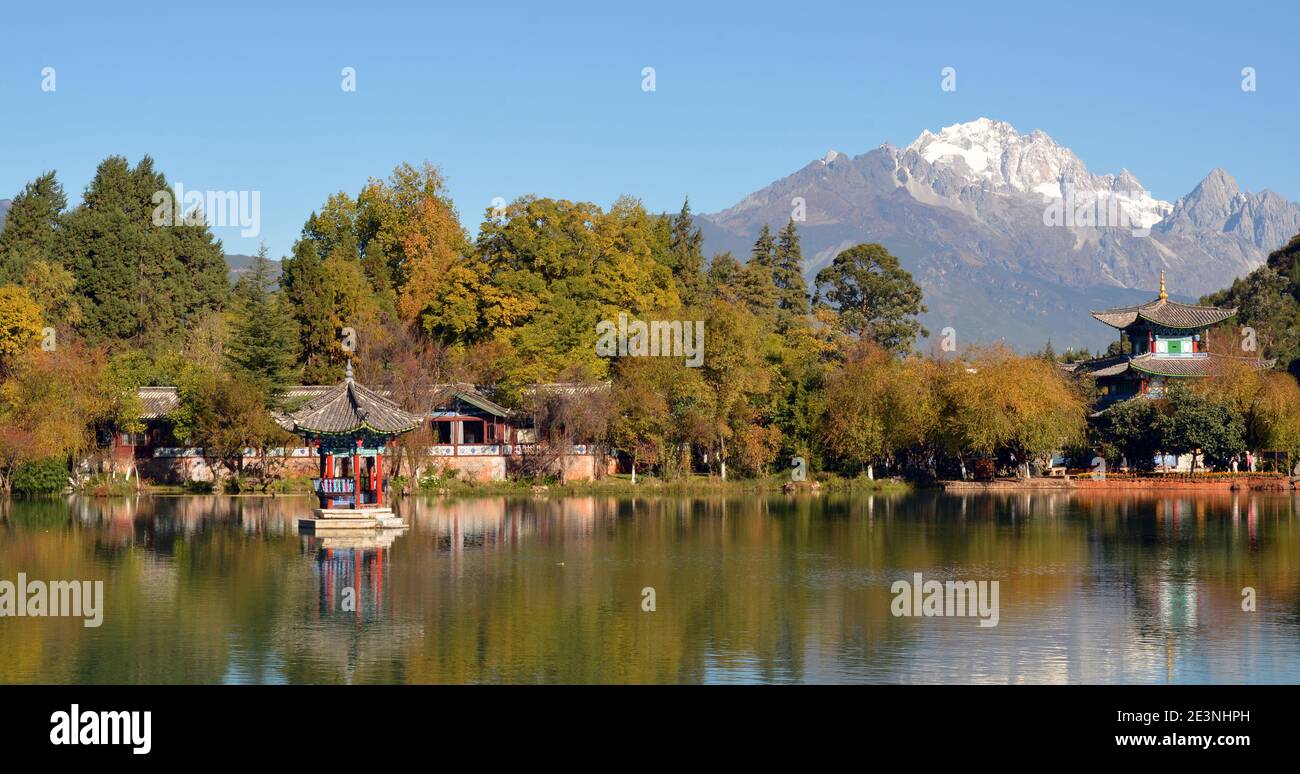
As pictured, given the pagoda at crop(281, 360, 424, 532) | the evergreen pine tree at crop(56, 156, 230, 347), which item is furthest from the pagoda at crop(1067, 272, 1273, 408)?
the evergreen pine tree at crop(56, 156, 230, 347)

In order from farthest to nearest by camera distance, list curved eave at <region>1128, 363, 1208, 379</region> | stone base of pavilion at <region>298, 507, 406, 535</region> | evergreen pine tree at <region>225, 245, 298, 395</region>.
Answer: curved eave at <region>1128, 363, 1208, 379</region>, evergreen pine tree at <region>225, 245, 298, 395</region>, stone base of pavilion at <region>298, 507, 406, 535</region>

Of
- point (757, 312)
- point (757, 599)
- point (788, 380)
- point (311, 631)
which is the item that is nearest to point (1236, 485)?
point (788, 380)

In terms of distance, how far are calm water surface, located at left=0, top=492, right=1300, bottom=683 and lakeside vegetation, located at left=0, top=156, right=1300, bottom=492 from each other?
934cm

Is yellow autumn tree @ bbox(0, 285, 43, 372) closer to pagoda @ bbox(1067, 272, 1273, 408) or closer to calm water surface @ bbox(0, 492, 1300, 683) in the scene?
calm water surface @ bbox(0, 492, 1300, 683)

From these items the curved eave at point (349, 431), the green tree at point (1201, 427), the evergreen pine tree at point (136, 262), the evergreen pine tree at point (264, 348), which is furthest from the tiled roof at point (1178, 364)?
the evergreen pine tree at point (136, 262)

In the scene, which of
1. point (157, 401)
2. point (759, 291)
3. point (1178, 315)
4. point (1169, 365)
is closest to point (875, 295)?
point (759, 291)

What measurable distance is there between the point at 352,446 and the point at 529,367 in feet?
59.3

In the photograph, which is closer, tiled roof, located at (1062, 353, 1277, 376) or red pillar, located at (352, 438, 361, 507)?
red pillar, located at (352, 438, 361, 507)

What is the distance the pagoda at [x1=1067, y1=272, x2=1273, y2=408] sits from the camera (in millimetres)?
62344

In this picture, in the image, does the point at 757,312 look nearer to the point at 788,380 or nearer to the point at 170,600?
the point at 788,380

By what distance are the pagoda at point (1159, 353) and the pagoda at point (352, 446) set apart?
37.4 metres

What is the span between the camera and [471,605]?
23719 mm

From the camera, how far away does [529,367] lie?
5491 centimetres

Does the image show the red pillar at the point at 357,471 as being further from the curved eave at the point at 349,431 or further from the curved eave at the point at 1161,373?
the curved eave at the point at 1161,373
